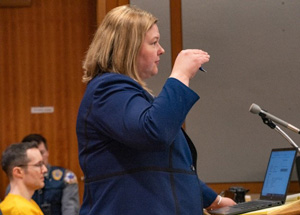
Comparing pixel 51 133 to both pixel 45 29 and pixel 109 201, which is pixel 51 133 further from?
pixel 109 201

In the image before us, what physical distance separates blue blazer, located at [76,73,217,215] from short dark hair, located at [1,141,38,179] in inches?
80.9

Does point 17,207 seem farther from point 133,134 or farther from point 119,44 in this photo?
A: point 133,134

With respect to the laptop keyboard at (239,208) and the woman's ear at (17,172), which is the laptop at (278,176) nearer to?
the laptop keyboard at (239,208)

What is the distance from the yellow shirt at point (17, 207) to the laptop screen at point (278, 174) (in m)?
1.29

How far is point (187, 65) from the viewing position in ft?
5.09

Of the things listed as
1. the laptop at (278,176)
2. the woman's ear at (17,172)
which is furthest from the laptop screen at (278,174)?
the woman's ear at (17,172)

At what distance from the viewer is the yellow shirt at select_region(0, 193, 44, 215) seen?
120 inches

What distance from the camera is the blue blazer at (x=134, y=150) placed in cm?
143

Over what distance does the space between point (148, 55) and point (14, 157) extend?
2188 millimetres

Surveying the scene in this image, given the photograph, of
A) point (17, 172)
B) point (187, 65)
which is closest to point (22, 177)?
point (17, 172)

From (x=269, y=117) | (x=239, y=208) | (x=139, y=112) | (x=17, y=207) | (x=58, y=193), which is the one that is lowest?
(x=58, y=193)

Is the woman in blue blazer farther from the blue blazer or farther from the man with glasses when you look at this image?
the man with glasses

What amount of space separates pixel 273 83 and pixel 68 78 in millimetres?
1842

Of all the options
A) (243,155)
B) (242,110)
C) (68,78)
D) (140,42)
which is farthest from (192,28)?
(140,42)
